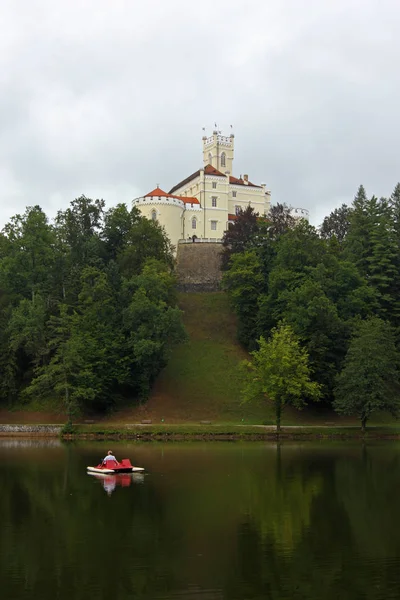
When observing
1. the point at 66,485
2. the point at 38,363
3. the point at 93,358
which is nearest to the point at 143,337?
the point at 93,358

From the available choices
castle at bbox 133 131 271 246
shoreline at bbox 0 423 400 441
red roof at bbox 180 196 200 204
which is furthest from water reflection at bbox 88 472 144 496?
red roof at bbox 180 196 200 204

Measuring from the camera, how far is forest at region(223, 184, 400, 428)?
42375 mm

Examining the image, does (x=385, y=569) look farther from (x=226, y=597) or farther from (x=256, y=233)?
(x=256, y=233)


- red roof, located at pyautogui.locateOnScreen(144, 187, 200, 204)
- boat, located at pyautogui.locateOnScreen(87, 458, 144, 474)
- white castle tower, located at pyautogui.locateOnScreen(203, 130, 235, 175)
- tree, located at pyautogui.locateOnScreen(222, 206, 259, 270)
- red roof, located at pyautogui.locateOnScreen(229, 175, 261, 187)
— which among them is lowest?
boat, located at pyautogui.locateOnScreen(87, 458, 144, 474)

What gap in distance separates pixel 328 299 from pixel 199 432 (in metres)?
14.0

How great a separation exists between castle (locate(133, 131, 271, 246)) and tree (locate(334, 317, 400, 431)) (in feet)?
101

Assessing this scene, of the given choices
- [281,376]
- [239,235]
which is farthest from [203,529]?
[239,235]

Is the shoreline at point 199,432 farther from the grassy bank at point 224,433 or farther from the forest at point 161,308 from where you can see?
the forest at point 161,308

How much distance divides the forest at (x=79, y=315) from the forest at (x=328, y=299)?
23.5ft

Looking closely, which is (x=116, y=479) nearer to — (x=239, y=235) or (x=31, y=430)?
(x=31, y=430)

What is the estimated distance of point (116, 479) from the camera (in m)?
26.2

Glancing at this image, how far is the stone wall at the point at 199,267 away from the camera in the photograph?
224 ft

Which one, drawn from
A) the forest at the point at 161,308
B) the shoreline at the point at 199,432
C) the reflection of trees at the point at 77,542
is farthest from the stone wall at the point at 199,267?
the reflection of trees at the point at 77,542

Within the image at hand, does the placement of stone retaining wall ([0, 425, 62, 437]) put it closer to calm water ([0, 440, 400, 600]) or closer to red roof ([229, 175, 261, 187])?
calm water ([0, 440, 400, 600])
